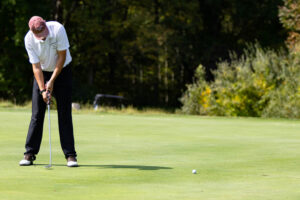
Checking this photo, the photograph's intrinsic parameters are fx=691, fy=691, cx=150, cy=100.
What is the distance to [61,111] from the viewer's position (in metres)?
9.00

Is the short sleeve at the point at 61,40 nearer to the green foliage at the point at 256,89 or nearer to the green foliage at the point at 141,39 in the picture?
the green foliage at the point at 256,89

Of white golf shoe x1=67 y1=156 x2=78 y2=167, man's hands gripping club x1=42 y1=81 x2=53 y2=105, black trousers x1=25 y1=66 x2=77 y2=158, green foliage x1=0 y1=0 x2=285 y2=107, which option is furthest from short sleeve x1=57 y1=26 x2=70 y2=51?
green foliage x1=0 y1=0 x2=285 y2=107

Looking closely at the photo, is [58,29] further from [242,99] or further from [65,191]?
[242,99]

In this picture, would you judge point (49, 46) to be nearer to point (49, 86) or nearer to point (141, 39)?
point (49, 86)

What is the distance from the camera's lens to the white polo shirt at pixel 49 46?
870 centimetres

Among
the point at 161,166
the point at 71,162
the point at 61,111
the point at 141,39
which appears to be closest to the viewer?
the point at 71,162

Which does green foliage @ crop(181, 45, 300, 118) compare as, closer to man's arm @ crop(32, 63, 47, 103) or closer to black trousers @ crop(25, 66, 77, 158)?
black trousers @ crop(25, 66, 77, 158)

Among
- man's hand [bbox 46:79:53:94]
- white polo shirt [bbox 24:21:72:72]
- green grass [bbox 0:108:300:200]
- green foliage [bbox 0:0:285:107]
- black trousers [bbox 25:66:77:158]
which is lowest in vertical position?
green grass [bbox 0:108:300:200]

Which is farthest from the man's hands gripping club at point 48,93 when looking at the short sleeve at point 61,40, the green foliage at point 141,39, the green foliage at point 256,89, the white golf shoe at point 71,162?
the green foliage at point 141,39

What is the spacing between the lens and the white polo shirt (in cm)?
870

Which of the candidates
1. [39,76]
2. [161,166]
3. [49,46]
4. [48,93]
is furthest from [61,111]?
[161,166]

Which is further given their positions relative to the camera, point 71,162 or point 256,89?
point 256,89

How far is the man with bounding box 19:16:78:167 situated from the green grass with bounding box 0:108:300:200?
0.33m

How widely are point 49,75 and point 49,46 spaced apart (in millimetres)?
411
